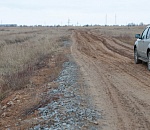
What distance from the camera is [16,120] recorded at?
6.95 meters

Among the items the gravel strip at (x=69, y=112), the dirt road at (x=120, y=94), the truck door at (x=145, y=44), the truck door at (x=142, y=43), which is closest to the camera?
the gravel strip at (x=69, y=112)

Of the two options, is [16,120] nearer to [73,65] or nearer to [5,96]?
[5,96]

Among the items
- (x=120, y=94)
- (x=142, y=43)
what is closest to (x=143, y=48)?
(x=142, y=43)

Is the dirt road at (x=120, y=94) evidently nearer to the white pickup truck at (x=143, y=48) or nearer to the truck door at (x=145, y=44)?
the white pickup truck at (x=143, y=48)

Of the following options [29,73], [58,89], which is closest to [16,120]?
[58,89]

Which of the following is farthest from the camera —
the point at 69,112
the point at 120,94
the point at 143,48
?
the point at 143,48

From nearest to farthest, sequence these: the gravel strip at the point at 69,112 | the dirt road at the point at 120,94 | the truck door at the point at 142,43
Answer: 1. the gravel strip at the point at 69,112
2. the dirt road at the point at 120,94
3. the truck door at the point at 142,43

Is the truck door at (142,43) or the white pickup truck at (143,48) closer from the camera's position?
the white pickup truck at (143,48)

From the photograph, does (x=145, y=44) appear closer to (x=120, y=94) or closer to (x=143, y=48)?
(x=143, y=48)

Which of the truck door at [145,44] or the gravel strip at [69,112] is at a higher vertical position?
the truck door at [145,44]

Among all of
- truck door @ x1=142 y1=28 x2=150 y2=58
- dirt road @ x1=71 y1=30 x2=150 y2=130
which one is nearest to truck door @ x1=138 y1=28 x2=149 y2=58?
truck door @ x1=142 y1=28 x2=150 y2=58

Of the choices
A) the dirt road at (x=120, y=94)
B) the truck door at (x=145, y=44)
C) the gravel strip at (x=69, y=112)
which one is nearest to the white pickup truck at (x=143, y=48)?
the truck door at (x=145, y=44)

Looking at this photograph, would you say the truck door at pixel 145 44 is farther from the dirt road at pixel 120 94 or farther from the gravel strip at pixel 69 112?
the gravel strip at pixel 69 112

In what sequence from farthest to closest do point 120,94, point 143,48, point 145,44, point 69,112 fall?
point 143,48 < point 145,44 < point 120,94 < point 69,112
